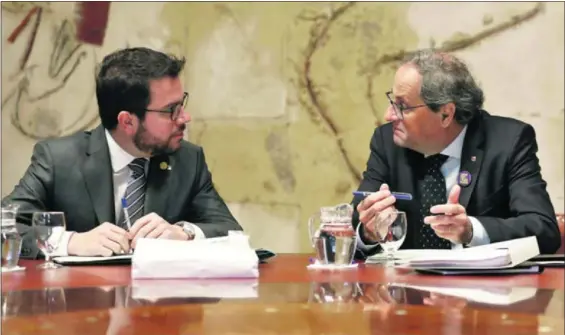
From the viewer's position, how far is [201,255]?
5.90 feet

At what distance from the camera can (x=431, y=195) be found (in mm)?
2742

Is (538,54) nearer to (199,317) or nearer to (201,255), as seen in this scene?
(201,255)

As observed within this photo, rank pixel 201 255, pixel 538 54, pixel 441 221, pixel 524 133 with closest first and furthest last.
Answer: pixel 201 255
pixel 441 221
pixel 524 133
pixel 538 54

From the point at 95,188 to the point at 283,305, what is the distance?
137cm

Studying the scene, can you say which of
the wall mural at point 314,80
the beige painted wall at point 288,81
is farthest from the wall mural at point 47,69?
the wall mural at point 314,80

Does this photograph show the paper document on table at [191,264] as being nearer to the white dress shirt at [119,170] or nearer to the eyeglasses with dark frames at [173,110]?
the white dress shirt at [119,170]

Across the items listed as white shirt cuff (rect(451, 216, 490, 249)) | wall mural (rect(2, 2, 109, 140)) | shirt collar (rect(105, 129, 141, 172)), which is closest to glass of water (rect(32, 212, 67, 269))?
shirt collar (rect(105, 129, 141, 172))

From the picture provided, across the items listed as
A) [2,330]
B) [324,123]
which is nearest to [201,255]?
[2,330]

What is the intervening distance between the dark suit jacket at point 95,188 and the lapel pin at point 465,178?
0.75 metres

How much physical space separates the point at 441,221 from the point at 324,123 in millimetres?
1797

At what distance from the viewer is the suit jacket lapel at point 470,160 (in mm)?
2689

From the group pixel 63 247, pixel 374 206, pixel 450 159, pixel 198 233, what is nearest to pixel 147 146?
pixel 198 233

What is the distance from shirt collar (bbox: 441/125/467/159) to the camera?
283 cm

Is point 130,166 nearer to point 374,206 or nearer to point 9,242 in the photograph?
point 9,242
